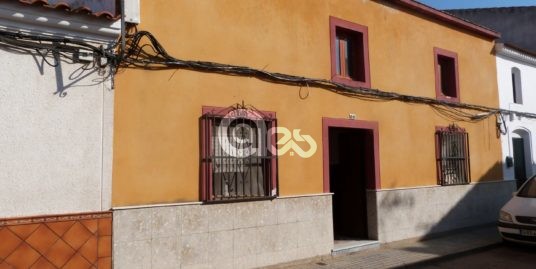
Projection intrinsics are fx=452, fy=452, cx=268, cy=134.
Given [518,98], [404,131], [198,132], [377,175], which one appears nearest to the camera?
[198,132]

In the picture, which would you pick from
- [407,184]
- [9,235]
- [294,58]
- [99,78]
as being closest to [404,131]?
[407,184]

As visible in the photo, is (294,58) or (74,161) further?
(294,58)

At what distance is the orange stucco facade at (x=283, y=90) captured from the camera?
5.82m

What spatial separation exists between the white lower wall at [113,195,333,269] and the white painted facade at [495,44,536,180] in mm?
7044

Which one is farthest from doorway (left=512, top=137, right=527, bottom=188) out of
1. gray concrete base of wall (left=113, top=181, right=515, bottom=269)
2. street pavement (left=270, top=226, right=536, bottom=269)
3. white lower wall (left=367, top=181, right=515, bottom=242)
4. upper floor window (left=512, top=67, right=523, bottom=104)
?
gray concrete base of wall (left=113, top=181, right=515, bottom=269)

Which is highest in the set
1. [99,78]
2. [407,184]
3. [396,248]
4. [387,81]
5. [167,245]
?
[387,81]

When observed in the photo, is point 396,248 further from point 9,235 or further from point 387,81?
point 9,235

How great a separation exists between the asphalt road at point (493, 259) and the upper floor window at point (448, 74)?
354 centimetres

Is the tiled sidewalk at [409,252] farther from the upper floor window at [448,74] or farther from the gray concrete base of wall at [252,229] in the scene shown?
the upper floor window at [448,74]

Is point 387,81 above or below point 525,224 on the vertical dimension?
above

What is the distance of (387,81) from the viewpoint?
9.11 meters

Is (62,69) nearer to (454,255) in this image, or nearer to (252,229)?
(252,229)

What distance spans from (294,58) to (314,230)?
2.89 metres

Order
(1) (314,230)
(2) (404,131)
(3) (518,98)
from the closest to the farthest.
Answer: (1) (314,230)
(2) (404,131)
(3) (518,98)
